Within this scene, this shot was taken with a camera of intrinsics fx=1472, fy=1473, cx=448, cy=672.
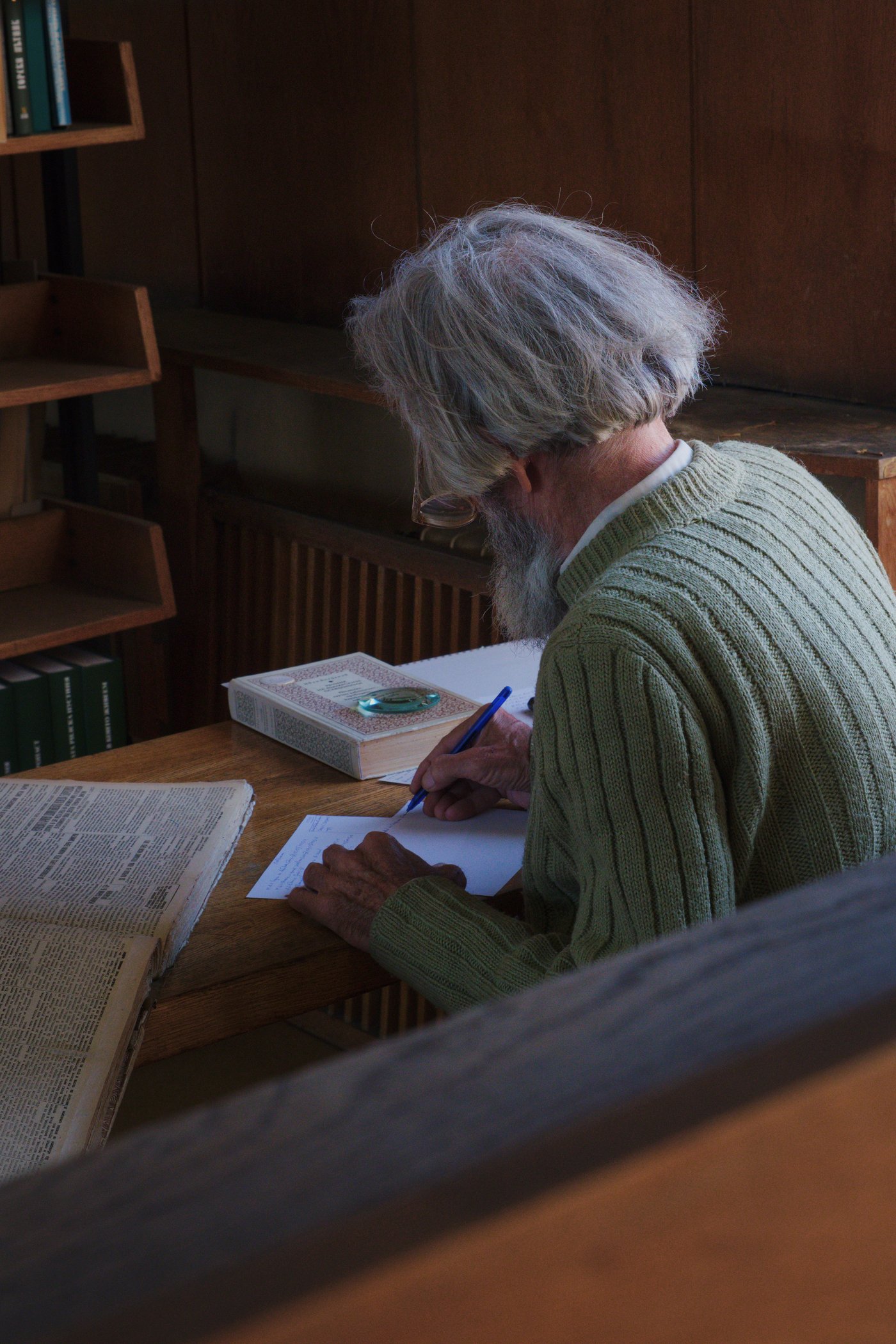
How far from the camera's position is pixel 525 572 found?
4.91ft

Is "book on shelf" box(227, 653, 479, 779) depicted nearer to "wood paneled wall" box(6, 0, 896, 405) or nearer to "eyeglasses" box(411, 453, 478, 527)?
"eyeglasses" box(411, 453, 478, 527)

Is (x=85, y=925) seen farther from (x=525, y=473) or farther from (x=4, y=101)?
(x=4, y=101)

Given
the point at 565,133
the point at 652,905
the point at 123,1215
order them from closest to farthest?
the point at 123,1215 → the point at 652,905 → the point at 565,133

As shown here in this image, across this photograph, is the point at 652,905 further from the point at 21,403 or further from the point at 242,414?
the point at 242,414

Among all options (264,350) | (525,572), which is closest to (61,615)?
(264,350)

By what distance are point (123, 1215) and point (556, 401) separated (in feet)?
3.78

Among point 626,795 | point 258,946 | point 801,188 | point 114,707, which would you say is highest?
point 801,188

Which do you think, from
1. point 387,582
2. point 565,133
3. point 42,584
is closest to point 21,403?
point 42,584

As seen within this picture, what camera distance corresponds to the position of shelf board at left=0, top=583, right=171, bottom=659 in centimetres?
299

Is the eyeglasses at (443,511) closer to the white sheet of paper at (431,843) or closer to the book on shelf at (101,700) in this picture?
the white sheet of paper at (431,843)

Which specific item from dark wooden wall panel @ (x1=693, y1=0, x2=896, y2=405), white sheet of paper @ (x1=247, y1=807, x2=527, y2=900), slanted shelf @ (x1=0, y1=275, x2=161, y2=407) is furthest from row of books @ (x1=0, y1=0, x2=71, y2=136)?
white sheet of paper @ (x1=247, y1=807, x2=527, y2=900)

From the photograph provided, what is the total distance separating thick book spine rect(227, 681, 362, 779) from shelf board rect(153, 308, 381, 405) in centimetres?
113

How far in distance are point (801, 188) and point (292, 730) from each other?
1280 mm

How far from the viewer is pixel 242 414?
12.2 feet
